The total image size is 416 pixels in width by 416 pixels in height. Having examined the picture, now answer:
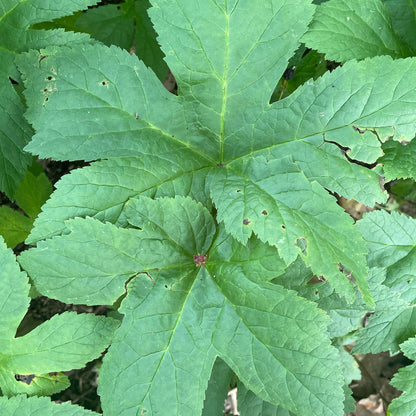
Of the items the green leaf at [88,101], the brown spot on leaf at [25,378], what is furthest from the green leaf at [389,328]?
the brown spot on leaf at [25,378]

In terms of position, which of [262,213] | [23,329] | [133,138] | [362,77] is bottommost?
[23,329]

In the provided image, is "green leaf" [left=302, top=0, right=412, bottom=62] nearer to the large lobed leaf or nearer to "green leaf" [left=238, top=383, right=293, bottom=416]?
the large lobed leaf

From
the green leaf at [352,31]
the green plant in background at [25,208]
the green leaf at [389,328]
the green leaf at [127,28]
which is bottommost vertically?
the green leaf at [389,328]

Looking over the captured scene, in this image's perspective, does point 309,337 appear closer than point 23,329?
Yes

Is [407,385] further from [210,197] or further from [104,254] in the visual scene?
[104,254]

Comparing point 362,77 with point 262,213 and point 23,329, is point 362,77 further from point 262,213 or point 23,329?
point 23,329

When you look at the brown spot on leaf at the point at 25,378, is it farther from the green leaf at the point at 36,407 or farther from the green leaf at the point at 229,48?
the green leaf at the point at 229,48

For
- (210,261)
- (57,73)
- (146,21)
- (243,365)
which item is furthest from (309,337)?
(146,21)
